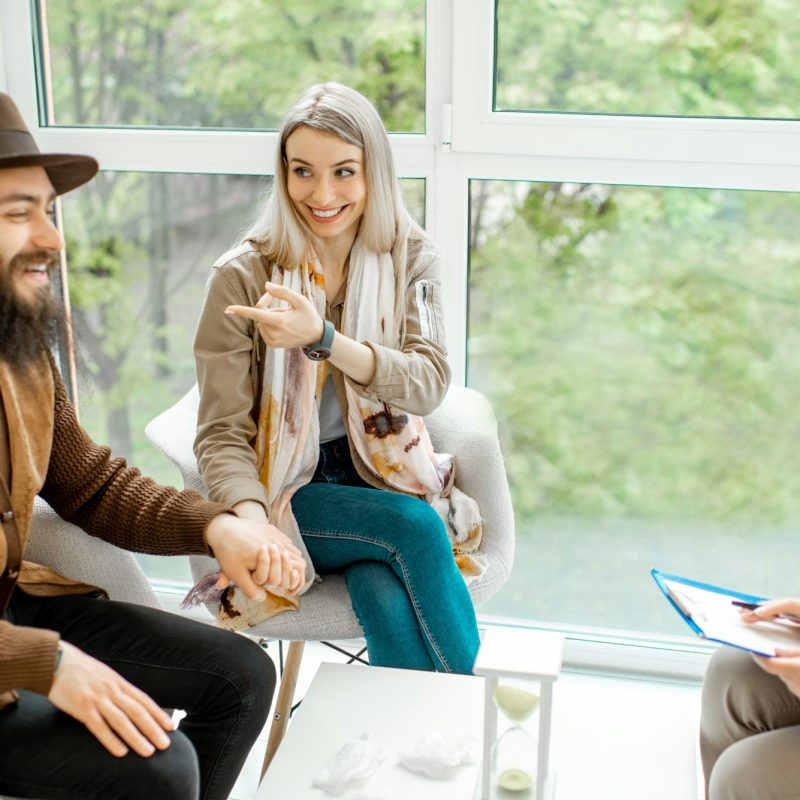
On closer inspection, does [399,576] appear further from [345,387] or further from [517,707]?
[517,707]

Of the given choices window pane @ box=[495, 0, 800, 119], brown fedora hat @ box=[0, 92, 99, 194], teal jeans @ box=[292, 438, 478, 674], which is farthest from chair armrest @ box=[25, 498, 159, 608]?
window pane @ box=[495, 0, 800, 119]

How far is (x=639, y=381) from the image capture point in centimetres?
246

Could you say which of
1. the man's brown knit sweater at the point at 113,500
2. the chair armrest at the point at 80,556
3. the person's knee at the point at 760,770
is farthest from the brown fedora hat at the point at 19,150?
the person's knee at the point at 760,770

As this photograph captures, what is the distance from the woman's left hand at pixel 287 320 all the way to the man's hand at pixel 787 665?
35.7 inches

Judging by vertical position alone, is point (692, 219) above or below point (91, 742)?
above

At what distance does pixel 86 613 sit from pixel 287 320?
23.1 inches

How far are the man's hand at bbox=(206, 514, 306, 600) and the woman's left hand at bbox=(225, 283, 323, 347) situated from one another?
341 mm

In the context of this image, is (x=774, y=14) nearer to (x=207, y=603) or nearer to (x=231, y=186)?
(x=231, y=186)

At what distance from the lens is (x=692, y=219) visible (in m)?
2.32

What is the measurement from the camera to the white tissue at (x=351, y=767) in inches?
53.4

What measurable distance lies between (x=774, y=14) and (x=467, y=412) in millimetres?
1074

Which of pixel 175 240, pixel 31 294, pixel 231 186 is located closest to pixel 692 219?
pixel 231 186

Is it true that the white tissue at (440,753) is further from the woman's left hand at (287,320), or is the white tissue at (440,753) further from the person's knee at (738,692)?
the woman's left hand at (287,320)

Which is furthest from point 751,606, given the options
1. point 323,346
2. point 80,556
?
point 80,556
